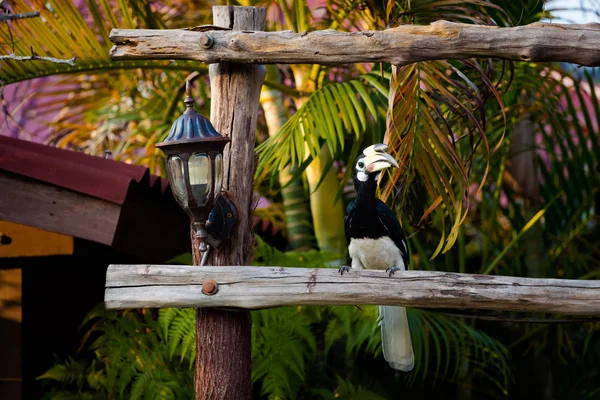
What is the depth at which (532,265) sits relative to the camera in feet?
16.5

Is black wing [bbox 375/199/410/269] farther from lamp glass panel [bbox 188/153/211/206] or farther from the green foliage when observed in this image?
the green foliage

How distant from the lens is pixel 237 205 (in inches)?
105

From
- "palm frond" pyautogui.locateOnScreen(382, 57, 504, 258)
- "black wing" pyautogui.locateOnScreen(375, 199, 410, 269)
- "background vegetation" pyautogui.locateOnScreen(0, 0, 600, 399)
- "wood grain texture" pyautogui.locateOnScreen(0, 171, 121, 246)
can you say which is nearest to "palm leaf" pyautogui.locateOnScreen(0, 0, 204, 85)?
"background vegetation" pyautogui.locateOnScreen(0, 0, 600, 399)

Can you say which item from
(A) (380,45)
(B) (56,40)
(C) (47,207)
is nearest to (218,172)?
(A) (380,45)

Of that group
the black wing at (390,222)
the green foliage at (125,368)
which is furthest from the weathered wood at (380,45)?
the green foliage at (125,368)

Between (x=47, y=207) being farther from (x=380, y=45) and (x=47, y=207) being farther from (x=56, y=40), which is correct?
(x=380, y=45)

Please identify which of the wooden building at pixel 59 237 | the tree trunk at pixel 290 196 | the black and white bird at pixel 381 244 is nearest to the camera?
the black and white bird at pixel 381 244

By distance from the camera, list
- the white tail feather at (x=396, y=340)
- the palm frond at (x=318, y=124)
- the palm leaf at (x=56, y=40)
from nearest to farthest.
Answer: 1. the white tail feather at (x=396, y=340)
2. the palm frond at (x=318, y=124)
3. the palm leaf at (x=56, y=40)

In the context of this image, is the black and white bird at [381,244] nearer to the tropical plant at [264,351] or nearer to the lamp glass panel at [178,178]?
the lamp glass panel at [178,178]

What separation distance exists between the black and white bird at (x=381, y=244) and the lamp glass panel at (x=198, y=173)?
0.56m

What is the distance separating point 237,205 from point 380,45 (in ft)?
2.23

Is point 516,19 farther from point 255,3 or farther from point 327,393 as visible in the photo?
point 327,393

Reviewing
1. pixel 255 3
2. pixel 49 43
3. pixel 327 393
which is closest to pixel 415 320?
pixel 327 393

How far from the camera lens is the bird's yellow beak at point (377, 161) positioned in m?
2.61
